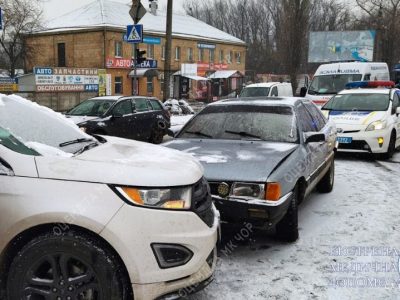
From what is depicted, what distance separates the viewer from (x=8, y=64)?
40812mm

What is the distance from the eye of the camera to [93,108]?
11820 millimetres

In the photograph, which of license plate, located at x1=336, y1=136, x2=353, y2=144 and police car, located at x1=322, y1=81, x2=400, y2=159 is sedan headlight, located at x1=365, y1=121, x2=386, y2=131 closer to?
police car, located at x1=322, y1=81, x2=400, y2=159

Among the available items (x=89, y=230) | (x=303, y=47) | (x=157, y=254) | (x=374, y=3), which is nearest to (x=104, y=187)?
(x=89, y=230)

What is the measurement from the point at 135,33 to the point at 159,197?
10.3 m

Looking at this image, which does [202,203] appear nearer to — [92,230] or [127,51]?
[92,230]

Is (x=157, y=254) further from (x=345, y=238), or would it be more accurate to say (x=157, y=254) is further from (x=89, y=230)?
(x=345, y=238)

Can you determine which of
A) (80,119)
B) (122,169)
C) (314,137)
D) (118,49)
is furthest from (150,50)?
(122,169)

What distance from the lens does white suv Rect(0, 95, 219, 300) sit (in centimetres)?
271

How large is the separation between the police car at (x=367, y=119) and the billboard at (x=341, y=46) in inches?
1081

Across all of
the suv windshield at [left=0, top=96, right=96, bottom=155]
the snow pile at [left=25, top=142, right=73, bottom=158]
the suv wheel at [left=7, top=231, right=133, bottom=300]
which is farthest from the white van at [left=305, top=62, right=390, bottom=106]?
the suv wheel at [left=7, top=231, right=133, bottom=300]

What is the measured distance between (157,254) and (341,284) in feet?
5.87

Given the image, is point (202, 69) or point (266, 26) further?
point (266, 26)

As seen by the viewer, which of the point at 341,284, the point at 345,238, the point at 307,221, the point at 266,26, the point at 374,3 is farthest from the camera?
the point at 266,26

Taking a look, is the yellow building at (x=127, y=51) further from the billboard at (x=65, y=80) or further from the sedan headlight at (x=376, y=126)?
the sedan headlight at (x=376, y=126)
